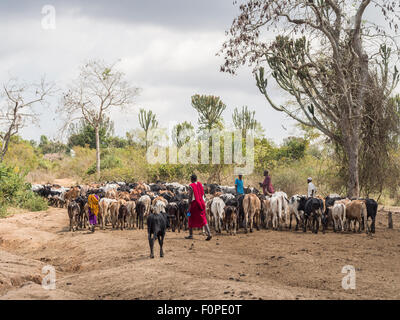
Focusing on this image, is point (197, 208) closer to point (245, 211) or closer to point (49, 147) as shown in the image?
point (245, 211)

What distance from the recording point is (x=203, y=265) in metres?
8.12

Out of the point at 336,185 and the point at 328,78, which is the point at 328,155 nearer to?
the point at 336,185

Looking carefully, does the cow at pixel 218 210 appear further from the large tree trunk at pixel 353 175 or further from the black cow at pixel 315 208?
the large tree trunk at pixel 353 175

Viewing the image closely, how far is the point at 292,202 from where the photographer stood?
14164mm

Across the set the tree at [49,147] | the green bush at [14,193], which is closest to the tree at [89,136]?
the tree at [49,147]

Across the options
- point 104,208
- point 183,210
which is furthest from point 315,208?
point 104,208

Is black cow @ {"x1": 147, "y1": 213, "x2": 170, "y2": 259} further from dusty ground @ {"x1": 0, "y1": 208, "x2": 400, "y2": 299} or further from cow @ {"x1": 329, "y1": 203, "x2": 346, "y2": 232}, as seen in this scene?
cow @ {"x1": 329, "y1": 203, "x2": 346, "y2": 232}

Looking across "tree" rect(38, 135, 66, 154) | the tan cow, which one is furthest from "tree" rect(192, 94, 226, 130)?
"tree" rect(38, 135, 66, 154)

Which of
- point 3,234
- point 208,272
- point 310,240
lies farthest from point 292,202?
point 3,234

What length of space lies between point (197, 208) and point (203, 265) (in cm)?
322

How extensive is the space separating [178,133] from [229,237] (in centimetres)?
2378

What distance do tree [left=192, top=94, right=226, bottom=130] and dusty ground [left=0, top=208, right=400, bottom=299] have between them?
2011cm

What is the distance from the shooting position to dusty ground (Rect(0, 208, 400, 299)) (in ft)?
20.9

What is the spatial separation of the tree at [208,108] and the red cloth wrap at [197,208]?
21.5 meters
